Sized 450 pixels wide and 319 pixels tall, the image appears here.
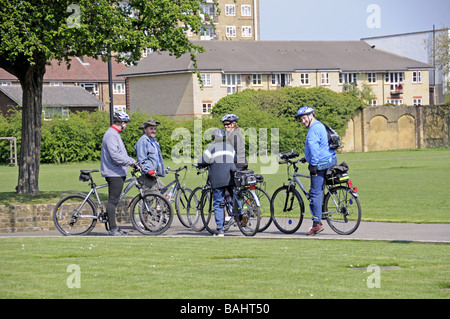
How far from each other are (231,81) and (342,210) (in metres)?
65.8

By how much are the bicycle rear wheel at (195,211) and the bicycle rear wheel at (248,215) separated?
1.35 m

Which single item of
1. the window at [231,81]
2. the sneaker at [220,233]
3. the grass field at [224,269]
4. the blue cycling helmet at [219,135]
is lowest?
the grass field at [224,269]

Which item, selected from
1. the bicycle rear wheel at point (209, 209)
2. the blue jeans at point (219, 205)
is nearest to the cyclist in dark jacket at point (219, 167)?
the blue jeans at point (219, 205)

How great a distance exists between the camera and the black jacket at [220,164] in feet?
42.5

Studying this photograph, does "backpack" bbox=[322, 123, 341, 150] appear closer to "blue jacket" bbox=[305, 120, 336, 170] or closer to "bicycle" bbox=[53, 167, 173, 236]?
"blue jacket" bbox=[305, 120, 336, 170]

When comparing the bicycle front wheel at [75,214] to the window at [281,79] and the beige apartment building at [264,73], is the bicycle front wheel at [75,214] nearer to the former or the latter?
the beige apartment building at [264,73]

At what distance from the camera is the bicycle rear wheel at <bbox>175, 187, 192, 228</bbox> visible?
1450 cm

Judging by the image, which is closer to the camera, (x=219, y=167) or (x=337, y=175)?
(x=337, y=175)

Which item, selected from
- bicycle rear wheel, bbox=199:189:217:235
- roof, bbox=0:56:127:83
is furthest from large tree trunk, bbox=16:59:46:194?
roof, bbox=0:56:127:83

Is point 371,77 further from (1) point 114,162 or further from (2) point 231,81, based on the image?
(1) point 114,162

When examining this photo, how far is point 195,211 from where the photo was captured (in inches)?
562

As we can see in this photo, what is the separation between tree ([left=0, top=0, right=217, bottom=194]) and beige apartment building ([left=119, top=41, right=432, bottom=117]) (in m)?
54.6

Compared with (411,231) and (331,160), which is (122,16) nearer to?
(331,160)

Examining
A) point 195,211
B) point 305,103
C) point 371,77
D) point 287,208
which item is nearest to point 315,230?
point 287,208
